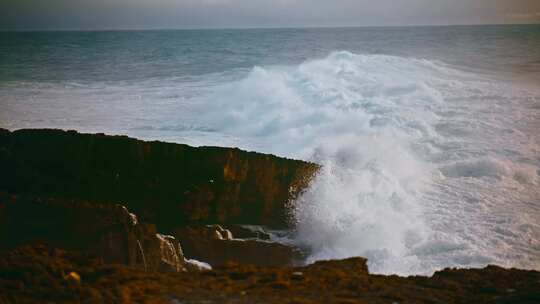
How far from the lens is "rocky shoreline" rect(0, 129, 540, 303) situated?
3.50 m

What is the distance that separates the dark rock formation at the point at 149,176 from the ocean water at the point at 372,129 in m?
0.85

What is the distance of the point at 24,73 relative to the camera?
24.8 meters

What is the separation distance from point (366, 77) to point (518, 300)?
17250 mm

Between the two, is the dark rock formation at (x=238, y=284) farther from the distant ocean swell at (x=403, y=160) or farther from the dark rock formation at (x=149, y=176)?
the distant ocean swell at (x=403, y=160)

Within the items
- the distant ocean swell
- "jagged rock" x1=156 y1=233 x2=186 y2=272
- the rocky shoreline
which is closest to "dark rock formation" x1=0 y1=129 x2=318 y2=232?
the rocky shoreline

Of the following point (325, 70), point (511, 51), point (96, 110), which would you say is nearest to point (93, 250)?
point (96, 110)

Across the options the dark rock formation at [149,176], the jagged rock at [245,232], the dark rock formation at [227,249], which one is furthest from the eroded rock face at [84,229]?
the jagged rock at [245,232]

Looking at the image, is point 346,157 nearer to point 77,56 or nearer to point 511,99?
point 511,99

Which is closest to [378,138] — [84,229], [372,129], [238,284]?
[372,129]

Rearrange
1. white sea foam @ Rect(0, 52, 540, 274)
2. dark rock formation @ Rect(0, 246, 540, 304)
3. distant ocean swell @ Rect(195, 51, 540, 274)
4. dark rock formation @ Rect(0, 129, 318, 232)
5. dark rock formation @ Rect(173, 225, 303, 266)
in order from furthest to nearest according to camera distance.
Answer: white sea foam @ Rect(0, 52, 540, 274) < distant ocean swell @ Rect(195, 51, 540, 274) < dark rock formation @ Rect(0, 129, 318, 232) < dark rock formation @ Rect(173, 225, 303, 266) < dark rock formation @ Rect(0, 246, 540, 304)

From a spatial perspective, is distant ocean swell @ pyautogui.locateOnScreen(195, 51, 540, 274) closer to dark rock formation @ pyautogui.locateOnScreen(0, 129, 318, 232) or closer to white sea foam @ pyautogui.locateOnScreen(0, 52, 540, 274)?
white sea foam @ pyautogui.locateOnScreen(0, 52, 540, 274)

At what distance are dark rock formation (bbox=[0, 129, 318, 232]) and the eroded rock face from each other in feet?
2.56

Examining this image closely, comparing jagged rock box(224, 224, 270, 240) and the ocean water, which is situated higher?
the ocean water

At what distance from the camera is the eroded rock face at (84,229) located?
5.23m
